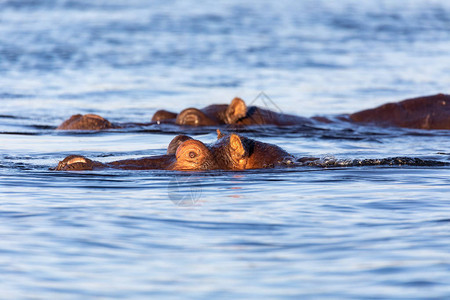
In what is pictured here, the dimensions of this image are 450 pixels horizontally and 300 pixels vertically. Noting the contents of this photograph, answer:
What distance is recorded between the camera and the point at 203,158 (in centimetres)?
923

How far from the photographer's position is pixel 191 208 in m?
7.59

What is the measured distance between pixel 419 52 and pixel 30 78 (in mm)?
12138

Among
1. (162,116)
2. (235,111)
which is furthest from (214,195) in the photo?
(162,116)

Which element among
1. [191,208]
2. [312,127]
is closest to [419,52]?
[312,127]

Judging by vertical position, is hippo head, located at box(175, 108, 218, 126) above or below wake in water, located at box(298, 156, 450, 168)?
above

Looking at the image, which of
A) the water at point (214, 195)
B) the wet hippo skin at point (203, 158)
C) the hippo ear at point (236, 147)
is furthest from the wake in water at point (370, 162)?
the hippo ear at point (236, 147)

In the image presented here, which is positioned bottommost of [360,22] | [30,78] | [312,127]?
[312,127]

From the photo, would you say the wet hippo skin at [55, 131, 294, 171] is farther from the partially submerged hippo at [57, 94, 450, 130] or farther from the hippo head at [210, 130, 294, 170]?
the partially submerged hippo at [57, 94, 450, 130]

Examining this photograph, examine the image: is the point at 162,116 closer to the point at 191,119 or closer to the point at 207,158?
the point at 191,119

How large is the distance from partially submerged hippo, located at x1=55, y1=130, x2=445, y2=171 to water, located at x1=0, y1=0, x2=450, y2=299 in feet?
0.41

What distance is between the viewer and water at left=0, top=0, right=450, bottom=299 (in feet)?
17.9

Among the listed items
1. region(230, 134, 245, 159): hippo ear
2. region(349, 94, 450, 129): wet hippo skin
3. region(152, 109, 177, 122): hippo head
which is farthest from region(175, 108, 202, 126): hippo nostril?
region(230, 134, 245, 159): hippo ear

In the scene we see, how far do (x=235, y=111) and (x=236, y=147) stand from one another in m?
5.33

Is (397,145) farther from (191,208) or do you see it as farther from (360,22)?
(360,22)
